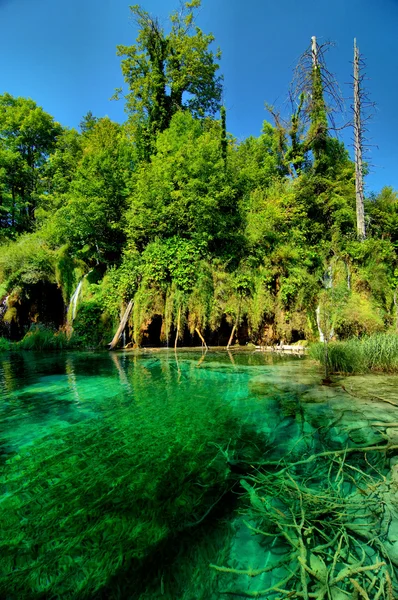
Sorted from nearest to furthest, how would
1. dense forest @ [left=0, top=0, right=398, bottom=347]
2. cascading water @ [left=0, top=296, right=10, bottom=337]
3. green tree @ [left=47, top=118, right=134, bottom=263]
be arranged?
dense forest @ [left=0, top=0, right=398, bottom=347] < cascading water @ [left=0, top=296, right=10, bottom=337] < green tree @ [left=47, top=118, right=134, bottom=263]

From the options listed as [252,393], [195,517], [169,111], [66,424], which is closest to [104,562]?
[195,517]

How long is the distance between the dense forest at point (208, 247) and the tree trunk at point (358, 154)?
1.85ft

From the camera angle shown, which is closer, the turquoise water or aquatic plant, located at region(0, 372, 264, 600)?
aquatic plant, located at region(0, 372, 264, 600)

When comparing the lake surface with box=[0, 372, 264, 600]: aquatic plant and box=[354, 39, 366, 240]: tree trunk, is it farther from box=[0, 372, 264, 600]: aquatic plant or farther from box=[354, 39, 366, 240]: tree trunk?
box=[354, 39, 366, 240]: tree trunk

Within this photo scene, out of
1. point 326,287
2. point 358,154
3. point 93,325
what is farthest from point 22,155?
point 326,287

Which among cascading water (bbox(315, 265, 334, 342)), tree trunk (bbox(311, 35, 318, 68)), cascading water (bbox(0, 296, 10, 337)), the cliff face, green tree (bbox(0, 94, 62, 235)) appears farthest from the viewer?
green tree (bbox(0, 94, 62, 235))

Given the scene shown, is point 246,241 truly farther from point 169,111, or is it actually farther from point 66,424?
point 169,111

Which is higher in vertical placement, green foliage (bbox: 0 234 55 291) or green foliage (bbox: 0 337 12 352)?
green foliage (bbox: 0 234 55 291)

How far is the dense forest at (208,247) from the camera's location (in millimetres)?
12422

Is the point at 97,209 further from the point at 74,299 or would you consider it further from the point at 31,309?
the point at 31,309

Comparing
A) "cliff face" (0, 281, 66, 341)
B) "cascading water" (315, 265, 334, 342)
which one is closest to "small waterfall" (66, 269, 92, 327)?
"cliff face" (0, 281, 66, 341)

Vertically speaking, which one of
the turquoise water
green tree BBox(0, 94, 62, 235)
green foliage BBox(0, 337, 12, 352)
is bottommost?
the turquoise water

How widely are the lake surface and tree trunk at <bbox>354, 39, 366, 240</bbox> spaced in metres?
11.1

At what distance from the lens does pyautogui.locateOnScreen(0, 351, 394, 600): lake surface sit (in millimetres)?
1908
